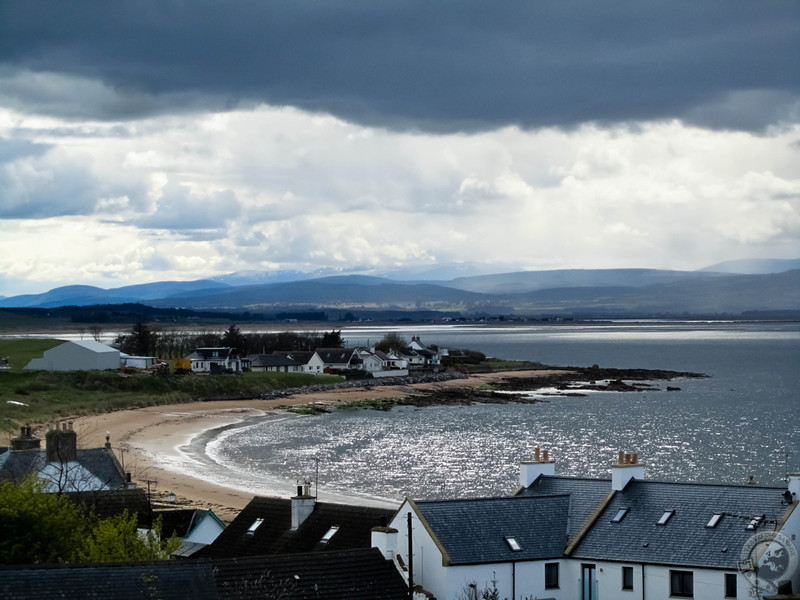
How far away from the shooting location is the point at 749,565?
22.5m

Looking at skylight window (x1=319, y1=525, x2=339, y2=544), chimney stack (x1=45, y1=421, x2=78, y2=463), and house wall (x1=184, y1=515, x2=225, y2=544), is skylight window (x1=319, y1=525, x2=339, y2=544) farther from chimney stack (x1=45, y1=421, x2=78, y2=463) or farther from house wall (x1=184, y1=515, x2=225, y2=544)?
chimney stack (x1=45, y1=421, x2=78, y2=463)

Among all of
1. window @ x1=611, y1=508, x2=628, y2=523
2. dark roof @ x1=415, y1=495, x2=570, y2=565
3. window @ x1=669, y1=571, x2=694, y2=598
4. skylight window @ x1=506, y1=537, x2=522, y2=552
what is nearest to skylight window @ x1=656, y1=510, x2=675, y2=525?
window @ x1=611, y1=508, x2=628, y2=523

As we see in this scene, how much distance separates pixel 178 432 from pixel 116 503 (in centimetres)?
5664

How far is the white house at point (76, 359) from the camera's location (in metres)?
123

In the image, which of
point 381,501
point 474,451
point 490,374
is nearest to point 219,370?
point 490,374

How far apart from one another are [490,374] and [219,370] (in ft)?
148

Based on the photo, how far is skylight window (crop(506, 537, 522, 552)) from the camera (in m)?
23.9

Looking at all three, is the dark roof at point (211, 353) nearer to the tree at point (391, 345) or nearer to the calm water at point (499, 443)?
the calm water at point (499, 443)

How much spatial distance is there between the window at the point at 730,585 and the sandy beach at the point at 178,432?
26.8m

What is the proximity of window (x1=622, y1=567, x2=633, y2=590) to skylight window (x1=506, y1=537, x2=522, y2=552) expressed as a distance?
7.27ft

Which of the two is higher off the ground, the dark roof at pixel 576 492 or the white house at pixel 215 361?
the dark roof at pixel 576 492

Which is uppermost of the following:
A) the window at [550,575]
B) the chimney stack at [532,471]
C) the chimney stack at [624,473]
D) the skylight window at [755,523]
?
the chimney stack at [624,473]

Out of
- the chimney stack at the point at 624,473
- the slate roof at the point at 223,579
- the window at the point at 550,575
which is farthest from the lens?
the chimney stack at the point at 624,473

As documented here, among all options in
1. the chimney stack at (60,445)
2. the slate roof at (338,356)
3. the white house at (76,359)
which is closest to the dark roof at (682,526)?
the chimney stack at (60,445)
